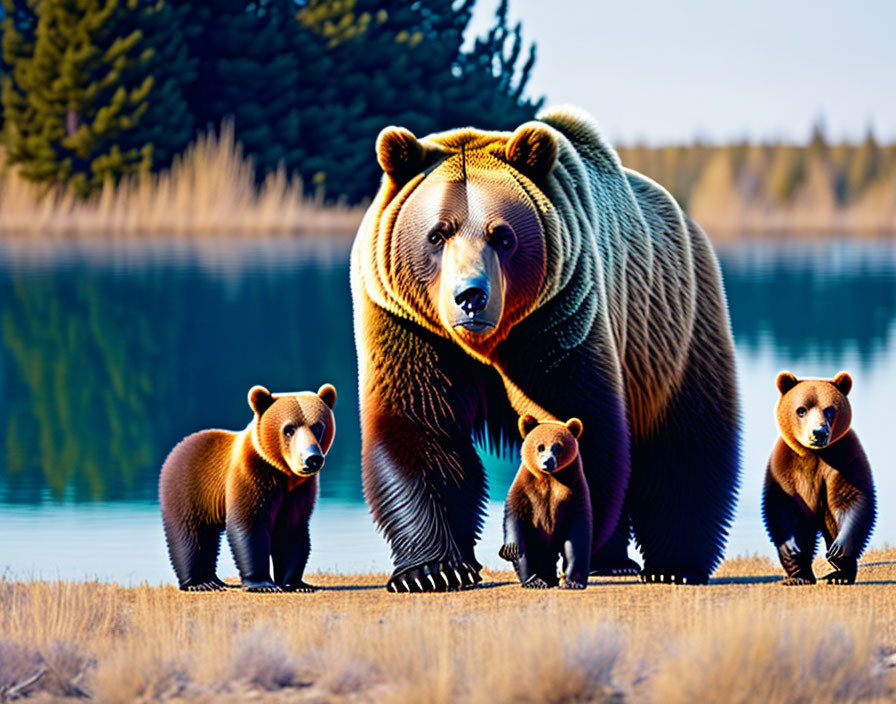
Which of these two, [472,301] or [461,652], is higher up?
[472,301]

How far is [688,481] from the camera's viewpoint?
6.29m

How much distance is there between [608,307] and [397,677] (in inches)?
77.4

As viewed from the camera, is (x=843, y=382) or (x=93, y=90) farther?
(x=93, y=90)

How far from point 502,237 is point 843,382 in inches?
56.3

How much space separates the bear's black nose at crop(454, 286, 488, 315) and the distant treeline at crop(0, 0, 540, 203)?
21.1 meters

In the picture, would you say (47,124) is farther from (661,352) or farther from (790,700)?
(790,700)

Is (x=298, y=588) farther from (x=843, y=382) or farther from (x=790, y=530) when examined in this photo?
(x=843, y=382)

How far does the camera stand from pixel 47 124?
2625cm

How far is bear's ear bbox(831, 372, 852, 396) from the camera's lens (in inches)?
218

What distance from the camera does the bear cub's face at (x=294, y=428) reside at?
5.42 m

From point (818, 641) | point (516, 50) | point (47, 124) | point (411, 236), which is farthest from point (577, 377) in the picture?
point (516, 50)

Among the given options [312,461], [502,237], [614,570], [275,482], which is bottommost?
[614,570]

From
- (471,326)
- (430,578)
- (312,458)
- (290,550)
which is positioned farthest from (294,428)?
(471,326)

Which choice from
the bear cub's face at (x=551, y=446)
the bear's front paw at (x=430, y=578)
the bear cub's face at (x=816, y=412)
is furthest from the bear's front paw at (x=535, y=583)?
the bear cub's face at (x=816, y=412)
